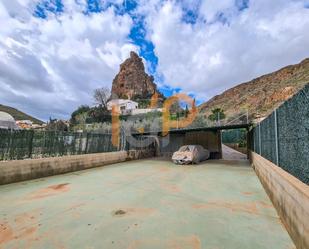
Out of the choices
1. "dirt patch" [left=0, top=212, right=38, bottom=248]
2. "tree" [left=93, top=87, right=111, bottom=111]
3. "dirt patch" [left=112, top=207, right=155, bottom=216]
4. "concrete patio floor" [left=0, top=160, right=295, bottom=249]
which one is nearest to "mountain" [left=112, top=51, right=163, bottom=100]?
"tree" [left=93, top=87, right=111, bottom=111]

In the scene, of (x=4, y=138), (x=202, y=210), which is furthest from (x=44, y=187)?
(x=202, y=210)

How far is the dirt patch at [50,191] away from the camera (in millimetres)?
5742

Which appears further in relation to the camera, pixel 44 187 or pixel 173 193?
pixel 44 187

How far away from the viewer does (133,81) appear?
2977 inches

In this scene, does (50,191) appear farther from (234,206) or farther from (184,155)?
(184,155)

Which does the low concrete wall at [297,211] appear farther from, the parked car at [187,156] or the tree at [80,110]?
the tree at [80,110]

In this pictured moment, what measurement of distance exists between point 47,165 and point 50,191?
3197mm

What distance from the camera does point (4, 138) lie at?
7820mm

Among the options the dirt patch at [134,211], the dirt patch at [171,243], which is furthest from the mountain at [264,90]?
the dirt patch at [171,243]

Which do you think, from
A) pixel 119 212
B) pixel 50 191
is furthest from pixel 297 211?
pixel 50 191

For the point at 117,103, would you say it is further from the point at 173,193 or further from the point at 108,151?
the point at 173,193

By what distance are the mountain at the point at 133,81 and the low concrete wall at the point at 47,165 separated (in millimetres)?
60760

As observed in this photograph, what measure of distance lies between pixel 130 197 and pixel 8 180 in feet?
17.0

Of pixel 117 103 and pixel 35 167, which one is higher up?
pixel 117 103
